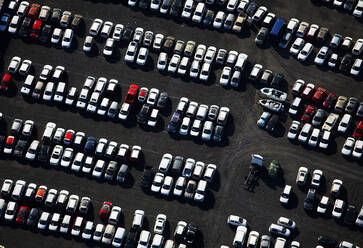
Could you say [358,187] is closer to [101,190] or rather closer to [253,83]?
[253,83]

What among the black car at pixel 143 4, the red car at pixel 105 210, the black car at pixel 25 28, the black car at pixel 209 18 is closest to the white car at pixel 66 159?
the red car at pixel 105 210

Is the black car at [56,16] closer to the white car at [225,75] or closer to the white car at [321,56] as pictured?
the white car at [225,75]

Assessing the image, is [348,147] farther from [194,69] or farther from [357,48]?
[194,69]

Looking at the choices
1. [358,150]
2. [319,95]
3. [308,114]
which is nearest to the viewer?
[358,150]

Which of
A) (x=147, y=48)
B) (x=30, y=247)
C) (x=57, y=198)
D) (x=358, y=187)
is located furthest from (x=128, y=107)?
(x=358, y=187)

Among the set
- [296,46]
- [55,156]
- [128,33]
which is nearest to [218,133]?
[296,46]

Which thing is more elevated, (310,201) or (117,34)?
(117,34)

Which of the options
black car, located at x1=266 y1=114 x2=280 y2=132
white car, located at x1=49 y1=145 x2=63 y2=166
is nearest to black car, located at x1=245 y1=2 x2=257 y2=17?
black car, located at x1=266 y1=114 x2=280 y2=132
